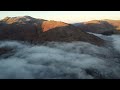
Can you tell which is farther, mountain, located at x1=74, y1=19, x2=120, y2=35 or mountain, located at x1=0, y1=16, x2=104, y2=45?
mountain, located at x1=74, y1=19, x2=120, y2=35

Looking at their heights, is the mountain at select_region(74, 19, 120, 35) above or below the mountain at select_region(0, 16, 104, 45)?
below

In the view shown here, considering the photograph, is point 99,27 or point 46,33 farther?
point 99,27

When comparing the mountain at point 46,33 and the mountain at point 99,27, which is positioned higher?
the mountain at point 46,33

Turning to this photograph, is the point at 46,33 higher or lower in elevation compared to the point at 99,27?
higher
